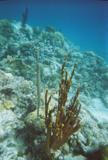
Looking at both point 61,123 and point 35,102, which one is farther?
point 35,102

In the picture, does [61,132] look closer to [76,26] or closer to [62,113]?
[62,113]

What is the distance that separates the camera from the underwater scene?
329 centimetres

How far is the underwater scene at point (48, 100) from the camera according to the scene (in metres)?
3.29

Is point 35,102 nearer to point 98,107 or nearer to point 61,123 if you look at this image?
point 61,123

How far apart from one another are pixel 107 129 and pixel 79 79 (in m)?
3.19

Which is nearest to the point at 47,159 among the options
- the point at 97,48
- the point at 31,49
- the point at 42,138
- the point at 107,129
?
the point at 42,138

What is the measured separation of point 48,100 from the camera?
3223 mm

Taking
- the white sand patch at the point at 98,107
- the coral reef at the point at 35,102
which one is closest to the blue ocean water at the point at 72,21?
the coral reef at the point at 35,102

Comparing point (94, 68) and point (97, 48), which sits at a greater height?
point (97, 48)

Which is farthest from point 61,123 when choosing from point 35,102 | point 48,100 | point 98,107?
point 98,107

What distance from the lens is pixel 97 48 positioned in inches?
813

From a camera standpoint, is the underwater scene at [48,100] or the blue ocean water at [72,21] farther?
the blue ocean water at [72,21]

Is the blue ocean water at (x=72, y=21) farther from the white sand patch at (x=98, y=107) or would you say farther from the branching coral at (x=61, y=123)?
the branching coral at (x=61, y=123)

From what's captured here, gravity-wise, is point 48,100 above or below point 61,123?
above
